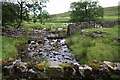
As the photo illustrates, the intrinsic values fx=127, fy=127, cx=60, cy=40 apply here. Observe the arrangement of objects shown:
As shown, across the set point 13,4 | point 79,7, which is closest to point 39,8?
point 13,4

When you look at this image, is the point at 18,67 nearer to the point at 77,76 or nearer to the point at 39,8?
the point at 77,76

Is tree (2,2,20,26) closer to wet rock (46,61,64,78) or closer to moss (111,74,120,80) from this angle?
wet rock (46,61,64,78)

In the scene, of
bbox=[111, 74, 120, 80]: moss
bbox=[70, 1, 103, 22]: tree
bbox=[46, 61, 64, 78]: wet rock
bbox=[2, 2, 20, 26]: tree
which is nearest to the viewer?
bbox=[111, 74, 120, 80]: moss

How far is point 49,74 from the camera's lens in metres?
6.44

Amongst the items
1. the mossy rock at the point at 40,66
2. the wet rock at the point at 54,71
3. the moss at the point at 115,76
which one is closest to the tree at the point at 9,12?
the mossy rock at the point at 40,66

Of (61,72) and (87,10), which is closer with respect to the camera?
(61,72)

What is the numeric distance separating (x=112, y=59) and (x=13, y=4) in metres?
15.1

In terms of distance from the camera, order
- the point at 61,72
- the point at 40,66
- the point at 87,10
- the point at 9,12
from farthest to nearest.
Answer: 1. the point at 87,10
2. the point at 9,12
3. the point at 40,66
4. the point at 61,72

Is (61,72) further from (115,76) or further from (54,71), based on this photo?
(115,76)

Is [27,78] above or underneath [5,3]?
underneath

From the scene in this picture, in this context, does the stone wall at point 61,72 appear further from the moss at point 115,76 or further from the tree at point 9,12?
the tree at point 9,12

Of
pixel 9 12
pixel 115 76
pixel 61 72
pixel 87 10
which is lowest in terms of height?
pixel 115 76

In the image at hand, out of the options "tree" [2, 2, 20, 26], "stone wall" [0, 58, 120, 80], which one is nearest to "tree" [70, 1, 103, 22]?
"tree" [2, 2, 20, 26]

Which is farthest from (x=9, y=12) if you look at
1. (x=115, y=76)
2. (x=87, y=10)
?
(x=87, y=10)
